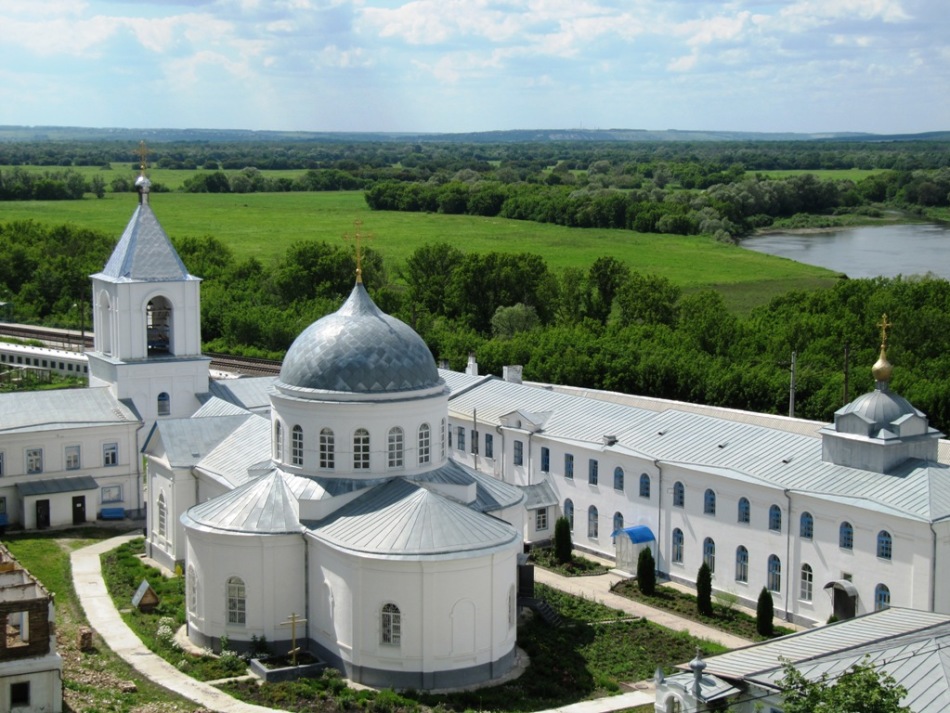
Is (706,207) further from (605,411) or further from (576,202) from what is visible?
(605,411)

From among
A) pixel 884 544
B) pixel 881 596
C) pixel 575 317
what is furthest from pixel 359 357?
pixel 575 317

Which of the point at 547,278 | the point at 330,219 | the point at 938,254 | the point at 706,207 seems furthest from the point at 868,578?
the point at 330,219

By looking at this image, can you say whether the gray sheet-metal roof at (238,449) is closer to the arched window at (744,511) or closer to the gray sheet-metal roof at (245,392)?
the gray sheet-metal roof at (245,392)

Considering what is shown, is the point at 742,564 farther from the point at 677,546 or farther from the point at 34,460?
the point at 34,460

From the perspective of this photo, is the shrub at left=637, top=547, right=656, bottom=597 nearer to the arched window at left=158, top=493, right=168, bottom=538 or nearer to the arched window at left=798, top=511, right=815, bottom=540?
the arched window at left=798, top=511, right=815, bottom=540

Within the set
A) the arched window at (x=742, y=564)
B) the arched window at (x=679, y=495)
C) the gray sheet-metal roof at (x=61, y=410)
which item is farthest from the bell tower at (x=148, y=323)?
the arched window at (x=742, y=564)

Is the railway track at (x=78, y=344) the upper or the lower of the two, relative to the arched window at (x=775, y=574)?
upper
